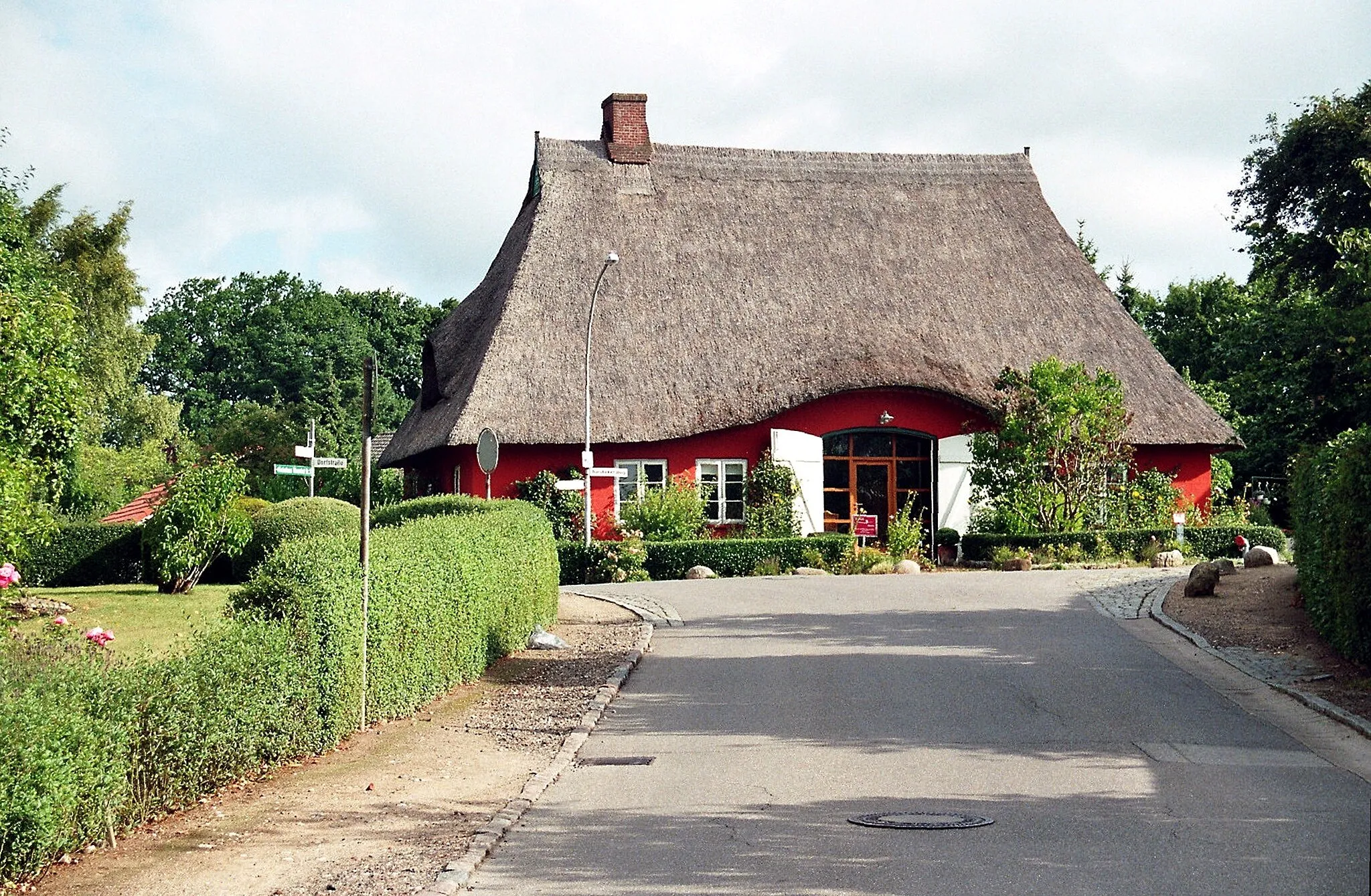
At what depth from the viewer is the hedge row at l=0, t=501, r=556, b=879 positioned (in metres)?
6.84

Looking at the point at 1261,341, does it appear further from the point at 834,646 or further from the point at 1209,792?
the point at 1209,792

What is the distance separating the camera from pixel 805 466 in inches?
1268

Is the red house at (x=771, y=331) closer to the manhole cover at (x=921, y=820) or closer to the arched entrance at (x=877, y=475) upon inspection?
the arched entrance at (x=877, y=475)

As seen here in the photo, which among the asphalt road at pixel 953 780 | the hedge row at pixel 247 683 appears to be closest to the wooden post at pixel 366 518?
the hedge row at pixel 247 683

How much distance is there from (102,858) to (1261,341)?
2511 centimetres

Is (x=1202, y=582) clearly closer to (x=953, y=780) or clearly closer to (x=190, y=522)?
(x=953, y=780)

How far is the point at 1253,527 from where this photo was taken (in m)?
31.7

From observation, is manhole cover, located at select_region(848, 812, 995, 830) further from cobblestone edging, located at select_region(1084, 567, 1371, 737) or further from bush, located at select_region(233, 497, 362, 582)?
bush, located at select_region(233, 497, 362, 582)

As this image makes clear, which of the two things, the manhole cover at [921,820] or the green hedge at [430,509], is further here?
the green hedge at [430,509]

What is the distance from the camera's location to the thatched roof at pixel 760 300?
1259 inches

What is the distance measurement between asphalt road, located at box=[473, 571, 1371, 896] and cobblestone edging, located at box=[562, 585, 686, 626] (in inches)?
135

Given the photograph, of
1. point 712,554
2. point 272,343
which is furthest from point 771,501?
point 272,343

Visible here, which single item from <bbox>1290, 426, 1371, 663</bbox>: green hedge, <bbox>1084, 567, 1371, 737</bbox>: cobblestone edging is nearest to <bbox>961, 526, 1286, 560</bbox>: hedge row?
<bbox>1084, 567, 1371, 737</bbox>: cobblestone edging

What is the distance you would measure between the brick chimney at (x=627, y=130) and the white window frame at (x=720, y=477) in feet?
32.2
